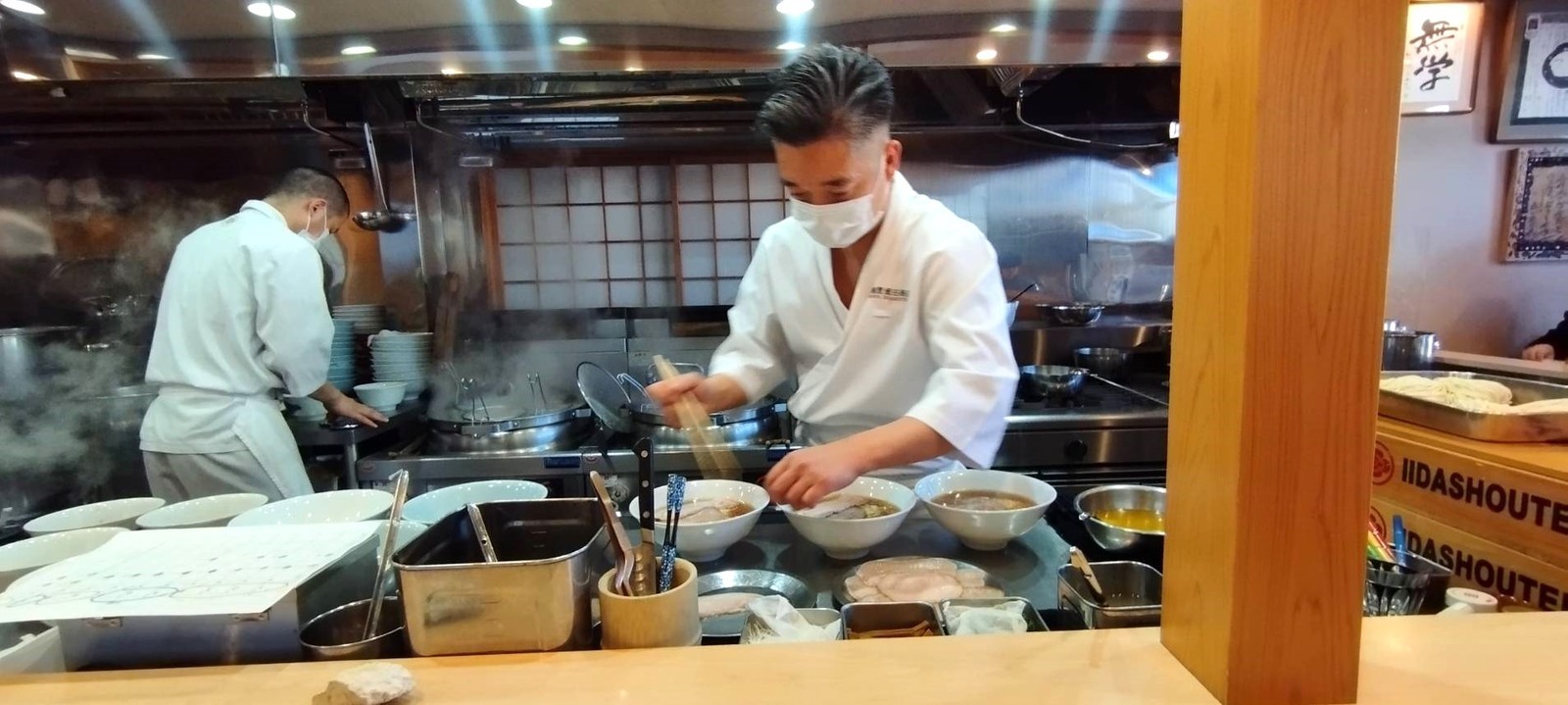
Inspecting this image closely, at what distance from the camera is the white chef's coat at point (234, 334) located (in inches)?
105

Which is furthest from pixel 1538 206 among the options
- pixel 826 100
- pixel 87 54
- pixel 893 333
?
pixel 87 54

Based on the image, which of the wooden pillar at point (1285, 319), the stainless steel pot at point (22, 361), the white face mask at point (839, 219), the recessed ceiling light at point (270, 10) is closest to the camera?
the wooden pillar at point (1285, 319)

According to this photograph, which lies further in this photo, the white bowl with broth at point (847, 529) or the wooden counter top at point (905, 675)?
the white bowl with broth at point (847, 529)

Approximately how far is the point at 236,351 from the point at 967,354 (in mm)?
2605

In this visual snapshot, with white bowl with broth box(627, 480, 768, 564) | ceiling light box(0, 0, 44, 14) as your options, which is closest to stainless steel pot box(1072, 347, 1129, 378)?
white bowl with broth box(627, 480, 768, 564)

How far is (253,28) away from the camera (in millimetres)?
2840

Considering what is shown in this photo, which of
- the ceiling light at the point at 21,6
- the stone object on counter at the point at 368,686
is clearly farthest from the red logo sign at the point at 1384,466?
the ceiling light at the point at 21,6

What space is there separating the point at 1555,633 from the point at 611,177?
385 centimetres

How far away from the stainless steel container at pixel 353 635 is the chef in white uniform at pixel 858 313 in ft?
2.01

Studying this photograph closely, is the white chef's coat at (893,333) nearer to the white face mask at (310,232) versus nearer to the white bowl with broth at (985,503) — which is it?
the white bowl with broth at (985,503)

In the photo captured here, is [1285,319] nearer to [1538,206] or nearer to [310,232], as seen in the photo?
[310,232]

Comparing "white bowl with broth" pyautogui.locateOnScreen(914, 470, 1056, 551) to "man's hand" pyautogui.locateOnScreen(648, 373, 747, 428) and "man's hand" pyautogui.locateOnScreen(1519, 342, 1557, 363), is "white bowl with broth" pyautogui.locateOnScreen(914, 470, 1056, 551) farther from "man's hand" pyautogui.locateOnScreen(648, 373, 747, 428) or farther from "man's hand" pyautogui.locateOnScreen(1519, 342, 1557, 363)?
"man's hand" pyautogui.locateOnScreen(1519, 342, 1557, 363)

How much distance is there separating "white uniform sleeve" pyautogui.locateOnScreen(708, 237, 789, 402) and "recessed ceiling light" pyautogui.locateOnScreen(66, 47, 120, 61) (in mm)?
2667

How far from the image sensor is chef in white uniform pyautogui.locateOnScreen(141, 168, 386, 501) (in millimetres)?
2680
